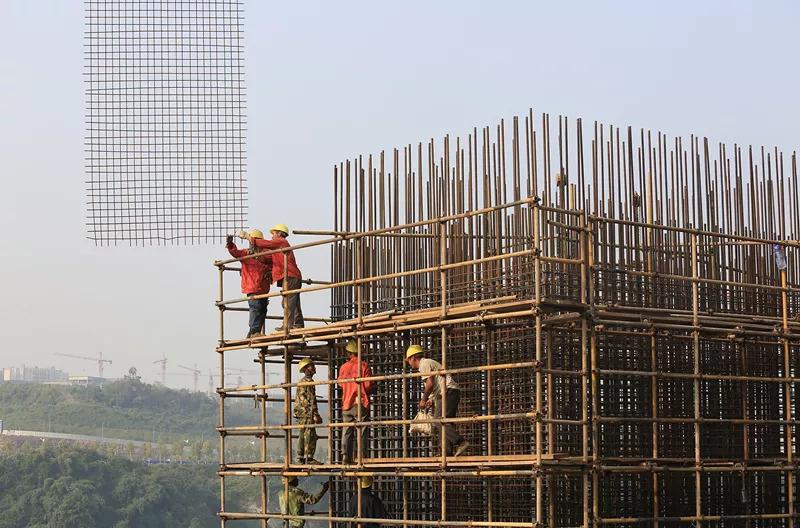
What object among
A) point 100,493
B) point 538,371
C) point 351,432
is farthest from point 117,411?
→ point 538,371

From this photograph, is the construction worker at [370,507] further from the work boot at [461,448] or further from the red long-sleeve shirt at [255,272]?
the red long-sleeve shirt at [255,272]

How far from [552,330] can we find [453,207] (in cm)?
387

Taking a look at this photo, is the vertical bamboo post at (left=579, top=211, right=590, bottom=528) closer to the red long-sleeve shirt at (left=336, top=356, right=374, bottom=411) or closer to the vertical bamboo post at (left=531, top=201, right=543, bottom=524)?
the vertical bamboo post at (left=531, top=201, right=543, bottom=524)

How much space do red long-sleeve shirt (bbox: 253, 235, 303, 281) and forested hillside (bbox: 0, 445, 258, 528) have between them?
95322 millimetres

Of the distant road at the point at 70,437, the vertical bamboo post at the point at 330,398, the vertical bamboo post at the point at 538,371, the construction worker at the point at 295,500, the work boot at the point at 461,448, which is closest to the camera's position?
the vertical bamboo post at the point at 538,371

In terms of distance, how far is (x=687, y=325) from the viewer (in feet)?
64.2

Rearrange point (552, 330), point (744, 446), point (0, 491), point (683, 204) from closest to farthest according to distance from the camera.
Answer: point (552, 330) → point (744, 446) → point (683, 204) → point (0, 491)

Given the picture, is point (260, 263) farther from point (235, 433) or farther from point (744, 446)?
point (744, 446)

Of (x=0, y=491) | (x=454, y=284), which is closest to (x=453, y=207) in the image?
(x=454, y=284)

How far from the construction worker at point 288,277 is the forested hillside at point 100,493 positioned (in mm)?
95352

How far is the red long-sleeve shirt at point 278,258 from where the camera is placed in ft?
72.8

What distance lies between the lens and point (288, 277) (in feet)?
72.6

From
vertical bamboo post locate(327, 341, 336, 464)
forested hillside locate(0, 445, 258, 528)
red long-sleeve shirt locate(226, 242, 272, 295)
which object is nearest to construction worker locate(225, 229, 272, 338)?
red long-sleeve shirt locate(226, 242, 272, 295)

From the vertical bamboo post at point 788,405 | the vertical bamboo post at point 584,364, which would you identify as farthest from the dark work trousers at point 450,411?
the vertical bamboo post at point 788,405
